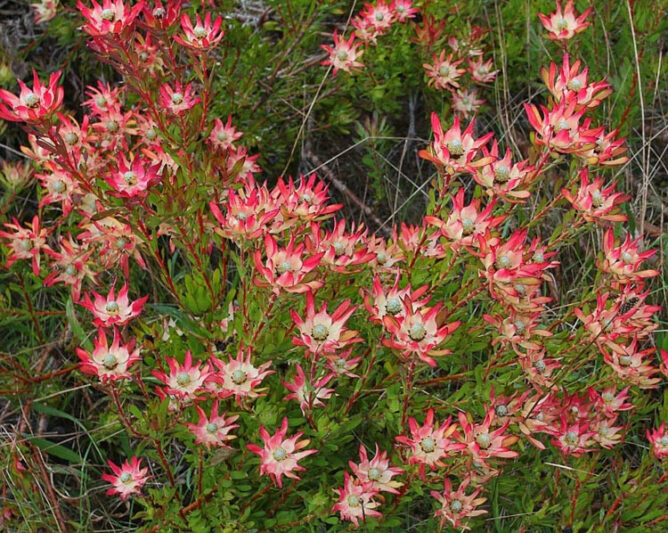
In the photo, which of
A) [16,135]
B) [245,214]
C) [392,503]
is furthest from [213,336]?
[16,135]

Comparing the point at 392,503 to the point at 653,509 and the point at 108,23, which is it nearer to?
the point at 653,509

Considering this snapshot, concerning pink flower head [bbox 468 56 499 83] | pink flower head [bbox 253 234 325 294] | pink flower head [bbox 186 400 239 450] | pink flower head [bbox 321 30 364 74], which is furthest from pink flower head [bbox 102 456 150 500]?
pink flower head [bbox 468 56 499 83]

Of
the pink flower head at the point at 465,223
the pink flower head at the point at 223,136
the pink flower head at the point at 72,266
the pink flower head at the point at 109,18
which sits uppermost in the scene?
the pink flower head at the point at 109,18

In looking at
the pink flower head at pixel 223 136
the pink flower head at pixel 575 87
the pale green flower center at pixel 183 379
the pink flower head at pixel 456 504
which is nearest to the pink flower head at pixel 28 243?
the pink flower head at pixel 223 136

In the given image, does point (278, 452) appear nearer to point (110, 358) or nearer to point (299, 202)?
point (110, 358)

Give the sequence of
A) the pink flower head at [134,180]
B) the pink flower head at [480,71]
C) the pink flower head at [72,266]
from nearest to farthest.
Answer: the pink flower head at [134,180]
the pink flower head at [72,266]
the pink flower head at [480,71]

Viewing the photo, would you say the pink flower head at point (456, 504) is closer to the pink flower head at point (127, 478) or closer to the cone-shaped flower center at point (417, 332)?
the cone-shaped flower center at point (417, 332)
